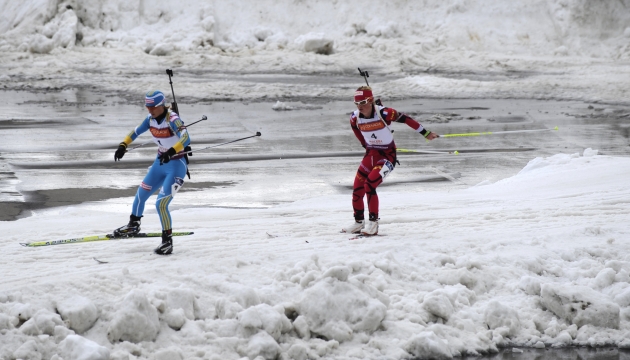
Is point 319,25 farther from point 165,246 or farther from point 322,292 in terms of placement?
point 322,292

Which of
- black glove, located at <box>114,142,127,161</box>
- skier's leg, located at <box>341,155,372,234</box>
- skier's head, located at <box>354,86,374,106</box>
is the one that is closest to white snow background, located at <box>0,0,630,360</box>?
skier's leg, located at <box>341,155,372,234</box>

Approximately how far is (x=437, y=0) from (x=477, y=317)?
31397 mm

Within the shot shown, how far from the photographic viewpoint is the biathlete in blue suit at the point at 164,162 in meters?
8.52

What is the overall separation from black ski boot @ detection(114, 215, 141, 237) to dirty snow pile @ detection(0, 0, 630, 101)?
16460 mm

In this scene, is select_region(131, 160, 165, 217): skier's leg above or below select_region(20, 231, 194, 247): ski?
above

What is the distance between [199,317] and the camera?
693cm

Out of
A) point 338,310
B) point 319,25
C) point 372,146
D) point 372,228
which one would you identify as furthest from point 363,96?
point 319,25

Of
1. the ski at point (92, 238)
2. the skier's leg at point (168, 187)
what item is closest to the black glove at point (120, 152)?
the skier's leg at point (168, 187)

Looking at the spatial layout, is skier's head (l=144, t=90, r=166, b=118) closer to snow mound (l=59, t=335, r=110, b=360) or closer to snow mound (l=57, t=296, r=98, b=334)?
snow mound (l=57, t=296, r=98, b=334)

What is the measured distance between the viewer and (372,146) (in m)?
9.70

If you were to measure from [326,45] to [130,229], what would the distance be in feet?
80.2

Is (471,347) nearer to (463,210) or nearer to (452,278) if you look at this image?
(452,278)

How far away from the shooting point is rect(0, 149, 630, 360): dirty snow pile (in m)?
6.56

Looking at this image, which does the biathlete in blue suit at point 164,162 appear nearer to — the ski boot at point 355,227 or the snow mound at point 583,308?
the ski boot at point 355,227
